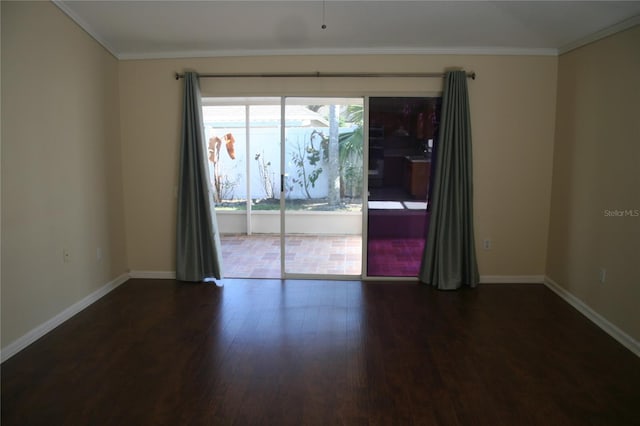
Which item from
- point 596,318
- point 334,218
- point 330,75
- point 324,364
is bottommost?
point 324,364

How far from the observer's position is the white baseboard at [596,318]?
3.44m

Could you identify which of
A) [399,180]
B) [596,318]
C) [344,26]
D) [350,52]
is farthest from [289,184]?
[596,318]

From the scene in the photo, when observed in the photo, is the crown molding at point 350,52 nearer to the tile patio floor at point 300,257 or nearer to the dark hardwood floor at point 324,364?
the tile patio floor at point 300,257

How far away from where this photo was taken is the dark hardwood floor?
266 cm

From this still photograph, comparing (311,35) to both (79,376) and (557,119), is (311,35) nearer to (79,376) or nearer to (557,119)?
(557,119)

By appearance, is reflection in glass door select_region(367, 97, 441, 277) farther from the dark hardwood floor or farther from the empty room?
the dark hardwood floor

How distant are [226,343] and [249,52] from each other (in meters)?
2.89

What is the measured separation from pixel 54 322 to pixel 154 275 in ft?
4.64

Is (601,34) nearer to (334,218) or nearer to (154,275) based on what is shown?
(334,218)

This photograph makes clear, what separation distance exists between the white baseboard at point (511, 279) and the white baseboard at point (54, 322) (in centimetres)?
377

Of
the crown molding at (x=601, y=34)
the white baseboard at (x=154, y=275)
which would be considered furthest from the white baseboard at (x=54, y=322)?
the crown molding at (x=601, y=34)

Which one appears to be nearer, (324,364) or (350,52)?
(324,364)

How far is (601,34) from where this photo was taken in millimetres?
3910

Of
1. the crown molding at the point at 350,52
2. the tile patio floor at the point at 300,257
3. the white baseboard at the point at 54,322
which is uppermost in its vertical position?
the crown molding at the point at 350,52
